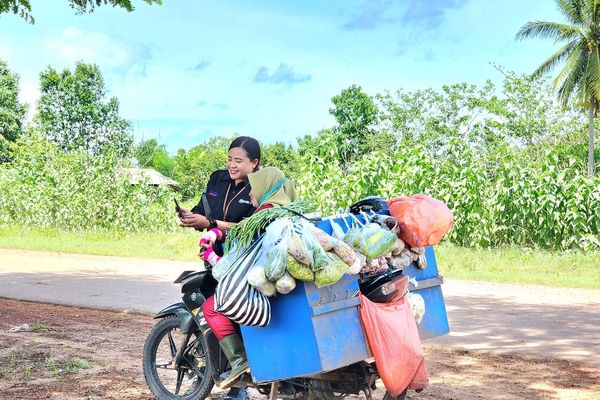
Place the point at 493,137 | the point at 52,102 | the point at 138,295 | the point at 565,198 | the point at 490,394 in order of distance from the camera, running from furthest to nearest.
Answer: the point at 52,102
the point at 493,137
the point at 565,198
the point at 138,295
the point at 490,394

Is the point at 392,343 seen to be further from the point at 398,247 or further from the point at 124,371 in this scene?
the point at 124,371

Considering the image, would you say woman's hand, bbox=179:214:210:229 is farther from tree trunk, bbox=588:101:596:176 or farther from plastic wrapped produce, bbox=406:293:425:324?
tree trunk, bbox=588:101:596:176

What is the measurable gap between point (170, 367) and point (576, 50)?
1684 inches

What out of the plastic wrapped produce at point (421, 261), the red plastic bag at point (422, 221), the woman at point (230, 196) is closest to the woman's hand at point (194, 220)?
the woman at point (230, 196)

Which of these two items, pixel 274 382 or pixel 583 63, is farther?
pixel 583 63

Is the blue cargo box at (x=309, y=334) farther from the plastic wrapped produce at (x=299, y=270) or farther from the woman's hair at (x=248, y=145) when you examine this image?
the woman's hair at (x=248, y=145)

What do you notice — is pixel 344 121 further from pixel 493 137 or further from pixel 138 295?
pixel 138 295

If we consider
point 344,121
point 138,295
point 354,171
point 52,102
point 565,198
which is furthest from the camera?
point 52,102

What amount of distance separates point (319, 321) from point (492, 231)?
45.7 ft

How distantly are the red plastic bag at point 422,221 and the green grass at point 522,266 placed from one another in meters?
8.90

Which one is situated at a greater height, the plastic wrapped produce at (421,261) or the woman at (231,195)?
the woman at (231,195)

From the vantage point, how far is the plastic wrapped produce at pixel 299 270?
13.8 feet

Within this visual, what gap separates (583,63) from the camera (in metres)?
44.1

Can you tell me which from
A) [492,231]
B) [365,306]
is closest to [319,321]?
[365,306]
